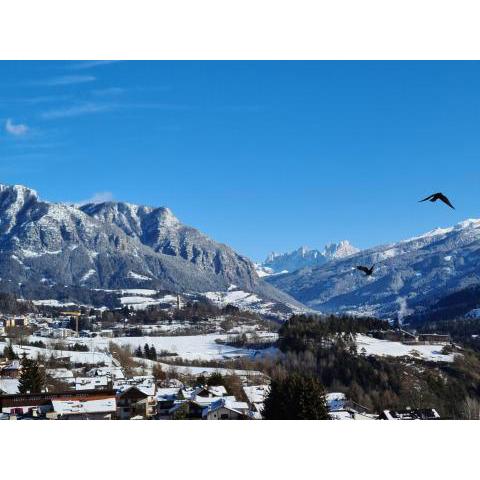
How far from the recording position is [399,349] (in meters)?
77.2

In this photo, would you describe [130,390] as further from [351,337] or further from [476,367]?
[351,337]

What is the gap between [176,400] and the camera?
36938mm

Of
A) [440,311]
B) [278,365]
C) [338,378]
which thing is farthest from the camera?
[440,311]

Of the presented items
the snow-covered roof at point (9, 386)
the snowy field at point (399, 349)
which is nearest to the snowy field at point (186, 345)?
the snowy field at point (399, 349)

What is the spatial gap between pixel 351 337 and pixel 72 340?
35.1m

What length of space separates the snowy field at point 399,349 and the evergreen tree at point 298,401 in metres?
52.4

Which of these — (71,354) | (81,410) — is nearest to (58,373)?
(71,354)

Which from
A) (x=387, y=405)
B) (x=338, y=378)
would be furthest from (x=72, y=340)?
(x=387, y=405)

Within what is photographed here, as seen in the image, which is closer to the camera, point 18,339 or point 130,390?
point 130,390

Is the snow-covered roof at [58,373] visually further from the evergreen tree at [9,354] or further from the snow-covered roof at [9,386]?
→ the snow-covered roof at [9,386]

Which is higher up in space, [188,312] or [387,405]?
[188,312]

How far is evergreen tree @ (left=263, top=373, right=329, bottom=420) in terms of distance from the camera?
68.0 ft

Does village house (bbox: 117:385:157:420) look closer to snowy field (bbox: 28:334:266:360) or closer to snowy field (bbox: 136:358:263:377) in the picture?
snowy field (bbox: 136:358:263:377)
